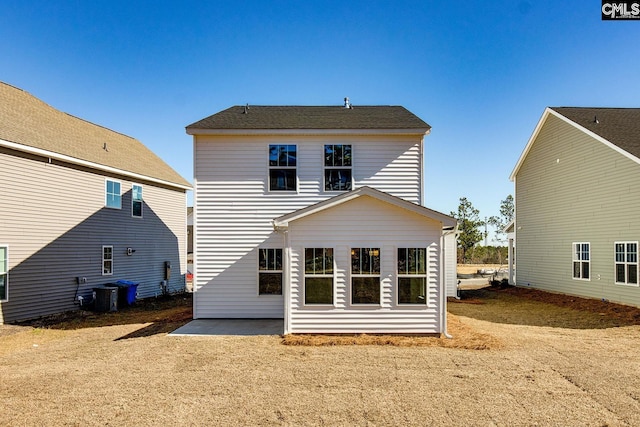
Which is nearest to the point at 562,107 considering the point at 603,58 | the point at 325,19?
the point at 603,58

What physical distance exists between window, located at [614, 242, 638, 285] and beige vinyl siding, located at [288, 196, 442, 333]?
8.82 meters

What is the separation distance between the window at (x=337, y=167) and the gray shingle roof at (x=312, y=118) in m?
0.67

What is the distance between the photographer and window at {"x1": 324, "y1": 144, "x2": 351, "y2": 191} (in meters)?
11.9

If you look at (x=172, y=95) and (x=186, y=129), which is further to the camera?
(x=172, y=95)

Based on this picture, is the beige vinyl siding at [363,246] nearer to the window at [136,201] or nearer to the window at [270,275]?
the window at [270,275]

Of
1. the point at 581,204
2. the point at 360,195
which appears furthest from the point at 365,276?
the point at 581,204

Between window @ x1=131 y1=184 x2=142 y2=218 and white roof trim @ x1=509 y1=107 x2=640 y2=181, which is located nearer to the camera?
white roof trim @ x1=509 y1=107 x2=640 y2=181

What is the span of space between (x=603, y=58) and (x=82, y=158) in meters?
18.4

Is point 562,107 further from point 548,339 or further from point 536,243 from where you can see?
point 548,339

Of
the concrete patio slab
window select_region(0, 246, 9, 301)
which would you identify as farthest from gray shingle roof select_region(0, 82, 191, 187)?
the concrete patio slab

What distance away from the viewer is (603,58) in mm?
12773

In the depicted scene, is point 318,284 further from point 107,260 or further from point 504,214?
point 504,214

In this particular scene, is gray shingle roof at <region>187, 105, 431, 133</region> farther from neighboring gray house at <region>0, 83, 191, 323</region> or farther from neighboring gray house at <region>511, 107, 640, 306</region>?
neighboring gray house at <region>511, 107, 640, 306</region>

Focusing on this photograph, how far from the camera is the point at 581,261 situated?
53.0 feet
